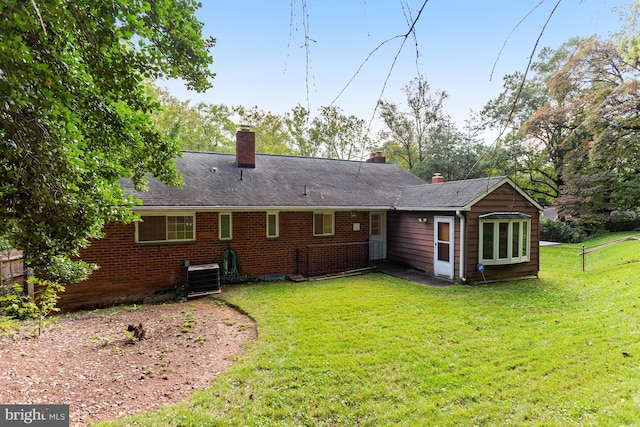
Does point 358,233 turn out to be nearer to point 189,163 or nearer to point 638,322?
point 189,163

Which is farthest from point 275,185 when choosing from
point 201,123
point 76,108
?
point 201,123

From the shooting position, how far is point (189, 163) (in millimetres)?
12055

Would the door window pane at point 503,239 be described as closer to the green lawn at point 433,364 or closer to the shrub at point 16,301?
the green lawn at point 433,364

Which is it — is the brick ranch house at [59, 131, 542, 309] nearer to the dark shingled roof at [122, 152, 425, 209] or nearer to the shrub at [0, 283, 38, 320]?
the dark shingled roof at [122, 152, 425, 209]

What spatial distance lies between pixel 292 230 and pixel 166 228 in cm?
400

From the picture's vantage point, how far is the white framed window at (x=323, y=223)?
11.6 meters

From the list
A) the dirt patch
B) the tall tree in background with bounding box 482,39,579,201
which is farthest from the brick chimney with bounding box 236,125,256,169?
the tall tree in background with bounding box 482,39,579,201

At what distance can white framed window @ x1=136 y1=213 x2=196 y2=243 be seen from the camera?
9016mm

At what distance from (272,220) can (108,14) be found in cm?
789

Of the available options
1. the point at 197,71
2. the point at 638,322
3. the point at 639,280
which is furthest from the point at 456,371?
the point at 639,280

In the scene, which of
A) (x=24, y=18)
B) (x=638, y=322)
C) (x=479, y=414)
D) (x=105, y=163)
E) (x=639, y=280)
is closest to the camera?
(x=24, y=18)

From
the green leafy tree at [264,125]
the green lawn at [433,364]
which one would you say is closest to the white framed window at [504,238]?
the green lawn at [433,364]

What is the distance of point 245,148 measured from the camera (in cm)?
1299

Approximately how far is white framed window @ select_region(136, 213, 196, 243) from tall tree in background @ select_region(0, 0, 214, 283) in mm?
4401
